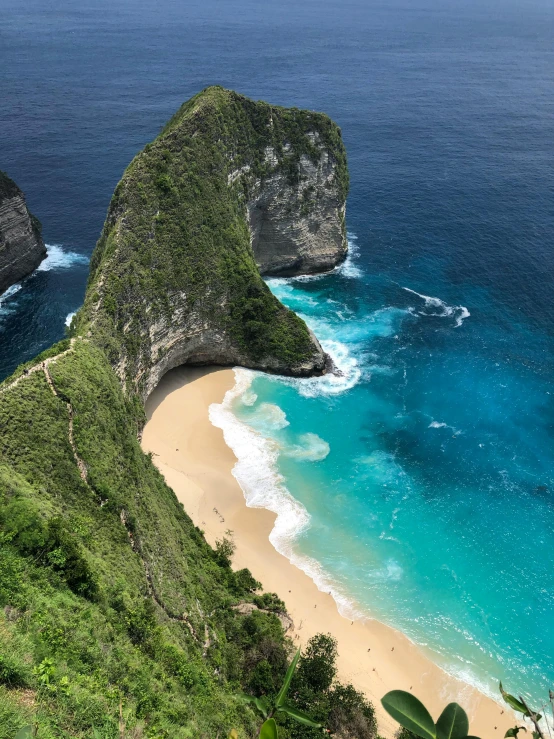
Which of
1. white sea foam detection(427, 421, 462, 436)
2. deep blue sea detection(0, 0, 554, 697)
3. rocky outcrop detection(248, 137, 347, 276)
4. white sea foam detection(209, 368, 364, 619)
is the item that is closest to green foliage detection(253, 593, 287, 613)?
white sea foam detection(209, 368, 364, 619)

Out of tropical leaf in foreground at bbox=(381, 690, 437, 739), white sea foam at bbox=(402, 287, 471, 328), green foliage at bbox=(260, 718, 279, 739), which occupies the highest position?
green foliage at bbox=(260, 718, 279, 739)

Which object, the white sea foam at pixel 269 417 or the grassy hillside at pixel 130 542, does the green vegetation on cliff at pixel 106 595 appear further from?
the white sea foam at pixel 269 417

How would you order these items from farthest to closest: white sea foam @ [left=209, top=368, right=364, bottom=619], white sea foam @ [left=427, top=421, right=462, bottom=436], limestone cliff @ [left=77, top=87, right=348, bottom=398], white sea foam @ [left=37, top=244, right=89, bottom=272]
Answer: white sea foam @ [left=37, top=244, right=89, bottom=272] → white sea foam @ [left=427, top=421, right=462, bottom=436] → limestone cliff @ [left=77, top=87, right=348, bottom=398] → white sea foam @ [left=209, top=368, right=364, bottom=619]

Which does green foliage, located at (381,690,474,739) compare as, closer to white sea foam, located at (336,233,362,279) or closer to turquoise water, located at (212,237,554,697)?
turquoise water, located at (212,237,554,697)

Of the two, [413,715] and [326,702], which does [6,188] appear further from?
[413,715]

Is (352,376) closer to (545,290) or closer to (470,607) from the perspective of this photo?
(470,607)

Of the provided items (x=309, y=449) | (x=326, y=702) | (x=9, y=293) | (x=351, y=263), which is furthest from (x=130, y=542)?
(x=351, y=263)
